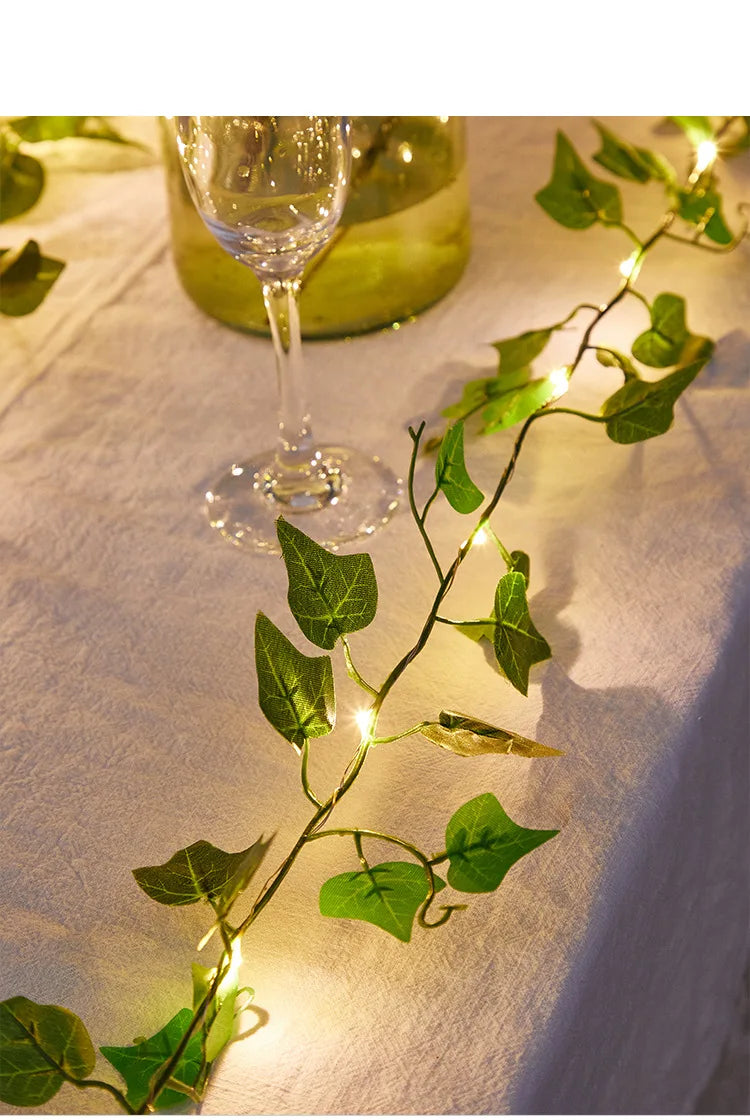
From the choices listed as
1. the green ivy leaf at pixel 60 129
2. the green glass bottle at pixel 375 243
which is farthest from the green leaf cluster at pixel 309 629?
the green ivy leaf at pixel 60 129

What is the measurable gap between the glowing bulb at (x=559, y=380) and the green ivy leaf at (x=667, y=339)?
3 centimetres

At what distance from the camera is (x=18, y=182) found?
2.04 ft

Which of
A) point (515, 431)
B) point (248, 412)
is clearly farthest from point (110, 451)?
point (515, 431)

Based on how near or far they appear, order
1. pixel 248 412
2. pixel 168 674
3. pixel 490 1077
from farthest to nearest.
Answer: pixel 248 412 < pixel 168 674 < pixel 490 1077

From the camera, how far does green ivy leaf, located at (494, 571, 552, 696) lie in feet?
1.25

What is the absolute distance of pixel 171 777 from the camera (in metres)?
0.39

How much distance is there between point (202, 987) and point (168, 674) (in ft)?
0.44

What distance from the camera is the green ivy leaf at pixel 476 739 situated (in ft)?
1.16

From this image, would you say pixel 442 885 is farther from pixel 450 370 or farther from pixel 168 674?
pixel 450 370

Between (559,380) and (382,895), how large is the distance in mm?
255

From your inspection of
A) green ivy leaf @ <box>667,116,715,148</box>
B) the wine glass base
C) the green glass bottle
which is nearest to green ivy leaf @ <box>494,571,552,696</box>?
the wine glass base

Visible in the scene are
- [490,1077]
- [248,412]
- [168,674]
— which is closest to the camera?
[490,1077]

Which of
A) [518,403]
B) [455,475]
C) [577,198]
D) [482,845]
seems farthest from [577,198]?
[482,845]
